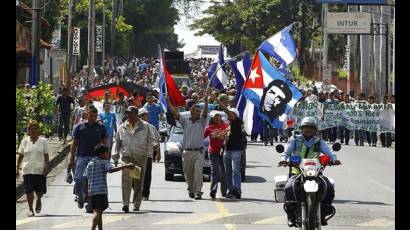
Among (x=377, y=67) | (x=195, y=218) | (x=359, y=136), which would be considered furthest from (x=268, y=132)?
(x=377, y=67)

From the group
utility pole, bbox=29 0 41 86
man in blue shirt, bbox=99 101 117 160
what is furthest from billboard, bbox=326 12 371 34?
man in blue shirt, bbox=99 101 117 160

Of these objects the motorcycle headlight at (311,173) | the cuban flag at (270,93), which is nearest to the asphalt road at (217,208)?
the cuban flag at (270,93)

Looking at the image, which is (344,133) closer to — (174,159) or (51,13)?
(174,159)

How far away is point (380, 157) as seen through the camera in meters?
33.5

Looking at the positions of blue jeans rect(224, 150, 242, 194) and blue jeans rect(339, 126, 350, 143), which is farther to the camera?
blue jeans rect(339, 126, 350, 143)

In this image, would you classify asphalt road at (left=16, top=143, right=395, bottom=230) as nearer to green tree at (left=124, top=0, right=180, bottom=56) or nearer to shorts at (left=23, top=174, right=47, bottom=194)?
shorts at (left=23, top=174, right=47, bottom=194)

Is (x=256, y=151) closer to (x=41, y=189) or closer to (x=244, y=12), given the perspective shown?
(x=41, y=189)

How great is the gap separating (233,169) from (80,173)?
2.94m

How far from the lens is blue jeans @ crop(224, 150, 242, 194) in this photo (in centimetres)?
2078

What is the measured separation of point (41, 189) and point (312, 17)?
66.4 meters

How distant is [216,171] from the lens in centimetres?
2094

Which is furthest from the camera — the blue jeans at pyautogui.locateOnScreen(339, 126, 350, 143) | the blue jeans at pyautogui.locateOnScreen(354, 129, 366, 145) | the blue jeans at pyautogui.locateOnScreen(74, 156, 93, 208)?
the blue jeans at pyautogui.locateOnScreen(339, 126, 350, 143)

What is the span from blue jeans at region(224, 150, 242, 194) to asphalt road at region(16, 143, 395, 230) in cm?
35
